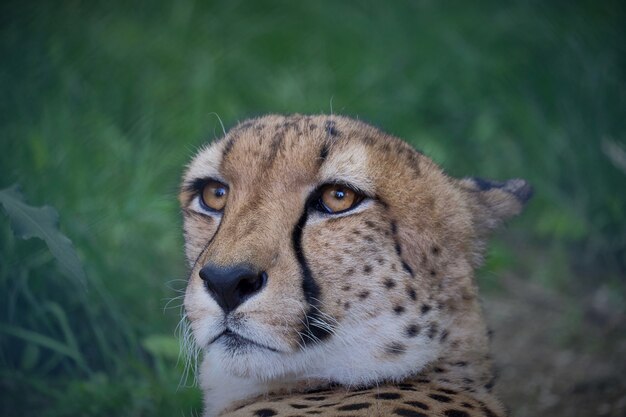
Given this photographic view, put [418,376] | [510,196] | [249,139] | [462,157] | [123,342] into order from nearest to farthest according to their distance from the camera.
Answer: [418,376]
[249,139]
[510,196]
[123,342]
[462,157]

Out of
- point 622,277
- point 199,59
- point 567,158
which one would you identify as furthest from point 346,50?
point 622,277

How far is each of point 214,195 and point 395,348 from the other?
725 millimetres

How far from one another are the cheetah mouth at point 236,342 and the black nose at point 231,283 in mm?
72

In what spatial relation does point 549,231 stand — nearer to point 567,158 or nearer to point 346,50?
point 567,158

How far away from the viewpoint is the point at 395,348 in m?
2.20

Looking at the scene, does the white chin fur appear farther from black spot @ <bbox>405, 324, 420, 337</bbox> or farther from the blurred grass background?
the blurred grass background

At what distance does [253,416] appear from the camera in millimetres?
2105

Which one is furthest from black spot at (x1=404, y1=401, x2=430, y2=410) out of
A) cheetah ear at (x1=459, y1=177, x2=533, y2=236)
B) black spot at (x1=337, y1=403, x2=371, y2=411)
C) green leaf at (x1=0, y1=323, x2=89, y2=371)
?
green leaf at (x1=0, y1=323, x2=89, y2=371)

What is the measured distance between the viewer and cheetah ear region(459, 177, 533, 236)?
2.60 m

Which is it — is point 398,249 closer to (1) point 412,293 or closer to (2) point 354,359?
(1) point 412,293

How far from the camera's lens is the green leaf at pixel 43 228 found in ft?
A: 7.70

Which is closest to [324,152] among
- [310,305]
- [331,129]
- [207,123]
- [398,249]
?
[331,129]

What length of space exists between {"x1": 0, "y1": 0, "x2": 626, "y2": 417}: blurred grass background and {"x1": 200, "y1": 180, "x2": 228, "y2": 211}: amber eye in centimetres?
39

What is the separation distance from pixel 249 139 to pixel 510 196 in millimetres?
896
